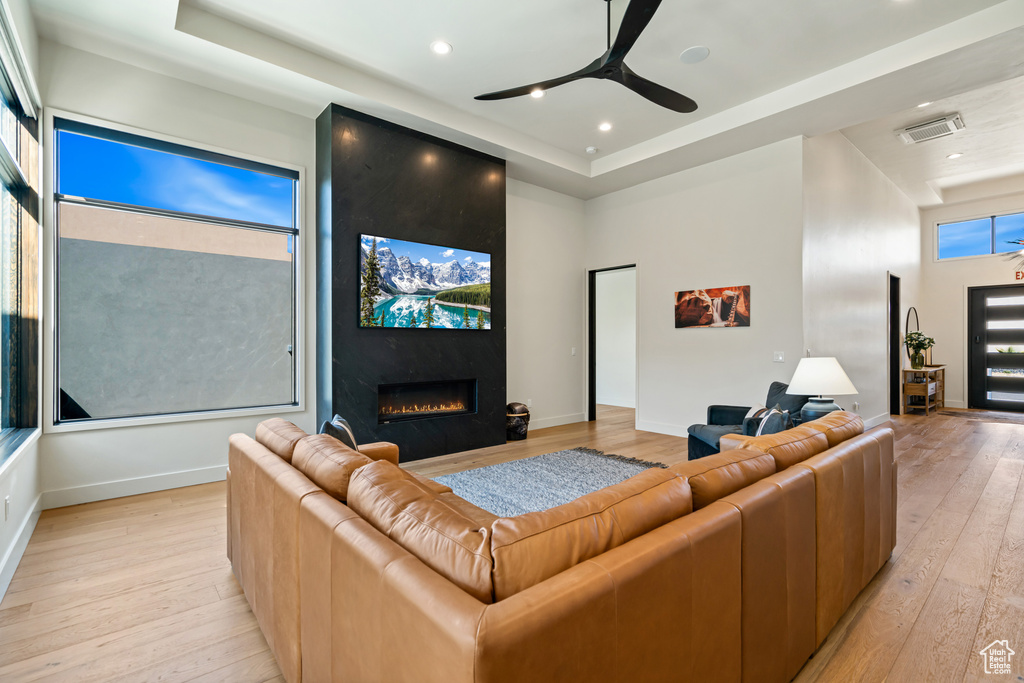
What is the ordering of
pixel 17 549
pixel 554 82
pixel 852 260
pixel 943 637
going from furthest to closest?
pixel 852 260 < pixel 554 82 < pixel 17 549 < pixel 943 637

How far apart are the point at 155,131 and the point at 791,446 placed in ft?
16.0

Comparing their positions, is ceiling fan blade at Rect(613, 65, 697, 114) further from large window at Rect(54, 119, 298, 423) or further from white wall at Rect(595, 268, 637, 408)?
white wall at Rect(595, 268, 637, 408)

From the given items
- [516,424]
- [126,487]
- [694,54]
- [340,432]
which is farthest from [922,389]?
[126,487]

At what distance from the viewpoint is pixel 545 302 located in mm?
6473

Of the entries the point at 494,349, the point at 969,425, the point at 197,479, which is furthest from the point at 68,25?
A: the point at 969,425

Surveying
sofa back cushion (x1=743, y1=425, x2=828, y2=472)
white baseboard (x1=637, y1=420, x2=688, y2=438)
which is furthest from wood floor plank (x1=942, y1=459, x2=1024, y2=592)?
white baseboard (x1=637, y1=420, x2=688, y2=438)

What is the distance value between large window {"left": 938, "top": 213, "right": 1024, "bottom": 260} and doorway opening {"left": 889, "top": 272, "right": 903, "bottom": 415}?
75.1 inches

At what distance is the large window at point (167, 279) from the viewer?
353 centimetres

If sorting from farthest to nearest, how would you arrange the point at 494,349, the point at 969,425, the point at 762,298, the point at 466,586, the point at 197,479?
1. the point at 969,425
2. the point at 494,349
3. the point at 762,298
4. the point at 197,479
5. the point at 466,586

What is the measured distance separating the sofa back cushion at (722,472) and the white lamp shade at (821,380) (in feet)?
6.66

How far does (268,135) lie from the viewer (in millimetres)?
4293

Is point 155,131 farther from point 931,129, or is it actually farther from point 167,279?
point 931,129

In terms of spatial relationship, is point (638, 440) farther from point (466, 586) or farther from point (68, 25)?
point (68, 25)

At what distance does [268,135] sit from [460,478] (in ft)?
11.7
